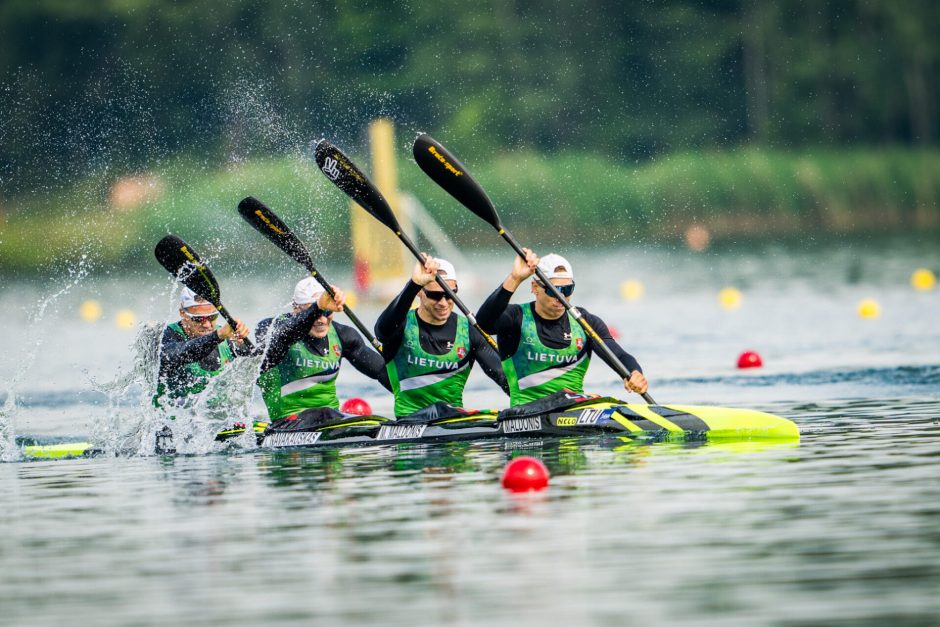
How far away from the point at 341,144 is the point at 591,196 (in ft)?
25.1

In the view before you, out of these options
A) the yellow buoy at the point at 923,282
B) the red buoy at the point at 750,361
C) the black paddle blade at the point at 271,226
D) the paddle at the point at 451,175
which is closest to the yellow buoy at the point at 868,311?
the yellow buoy at the point at 923,282

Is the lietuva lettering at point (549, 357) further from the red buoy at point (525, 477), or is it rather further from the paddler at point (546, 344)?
the red buoy at point (525, 477)

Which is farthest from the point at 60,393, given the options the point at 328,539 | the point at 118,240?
the point at 118,240

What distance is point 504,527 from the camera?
9375mm

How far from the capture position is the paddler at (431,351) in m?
14.1

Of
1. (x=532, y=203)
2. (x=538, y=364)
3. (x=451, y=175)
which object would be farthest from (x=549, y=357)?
(x=532, y=203)

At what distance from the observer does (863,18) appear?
62.7 m

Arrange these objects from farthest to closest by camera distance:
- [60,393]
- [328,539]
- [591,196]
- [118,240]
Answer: [591,196]
[118,240]
[60,393]
[328,539]

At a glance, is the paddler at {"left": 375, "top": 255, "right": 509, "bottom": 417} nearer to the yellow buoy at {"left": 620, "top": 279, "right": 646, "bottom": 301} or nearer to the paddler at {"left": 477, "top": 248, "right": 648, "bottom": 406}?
the paddler at {"left": 477, "top": 248, "right": 648, "bottom": 406}

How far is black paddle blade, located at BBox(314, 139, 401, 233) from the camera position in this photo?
15500 mm

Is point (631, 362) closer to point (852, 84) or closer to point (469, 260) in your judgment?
point (469, 260)

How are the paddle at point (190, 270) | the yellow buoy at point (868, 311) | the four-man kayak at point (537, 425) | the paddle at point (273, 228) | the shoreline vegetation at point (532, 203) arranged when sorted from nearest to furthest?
the four-man kayak at point (537, 425)
the paddle at point (190, 270)
the paddle at point (273, 228)
the yellow buoy at point (868, 311)
the shoreline vegetation at point (532, 203)

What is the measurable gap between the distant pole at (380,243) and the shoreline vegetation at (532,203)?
21.5ft

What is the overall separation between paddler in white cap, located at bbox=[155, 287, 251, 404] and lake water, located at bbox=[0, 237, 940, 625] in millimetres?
529
